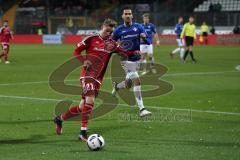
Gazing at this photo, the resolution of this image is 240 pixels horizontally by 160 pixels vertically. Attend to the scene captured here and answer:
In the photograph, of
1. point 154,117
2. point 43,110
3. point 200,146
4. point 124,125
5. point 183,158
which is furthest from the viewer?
point 43,110

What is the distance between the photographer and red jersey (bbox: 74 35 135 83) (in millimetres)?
12234

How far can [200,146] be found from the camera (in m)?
11.4

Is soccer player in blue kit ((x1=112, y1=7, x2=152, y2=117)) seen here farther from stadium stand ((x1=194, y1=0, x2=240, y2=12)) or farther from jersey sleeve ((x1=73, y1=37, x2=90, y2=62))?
stadium stand ((x1=194, y1=0, x2=240, y2=12))

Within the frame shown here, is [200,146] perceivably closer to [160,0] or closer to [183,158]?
[183,158]

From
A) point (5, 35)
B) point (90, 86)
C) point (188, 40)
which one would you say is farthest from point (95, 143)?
point (188, 40)

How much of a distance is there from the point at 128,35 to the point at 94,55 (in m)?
4.88

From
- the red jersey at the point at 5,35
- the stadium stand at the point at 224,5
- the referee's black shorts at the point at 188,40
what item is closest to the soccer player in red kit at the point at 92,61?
the referee's black shorts at the point at 188,40

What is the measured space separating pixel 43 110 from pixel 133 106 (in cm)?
259

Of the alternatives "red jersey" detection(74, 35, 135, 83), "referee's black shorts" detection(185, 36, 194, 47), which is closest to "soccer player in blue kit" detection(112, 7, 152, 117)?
"red jersey" detection(74, 35, 135, 83)

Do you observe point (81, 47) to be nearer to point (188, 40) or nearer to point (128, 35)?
point (128, 35)

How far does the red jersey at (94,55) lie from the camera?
40.1 ft

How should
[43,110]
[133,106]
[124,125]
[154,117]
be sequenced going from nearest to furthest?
[124,125] < [154,117] < [43,110] < [133,106]

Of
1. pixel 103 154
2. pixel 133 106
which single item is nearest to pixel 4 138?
pixel 103 154

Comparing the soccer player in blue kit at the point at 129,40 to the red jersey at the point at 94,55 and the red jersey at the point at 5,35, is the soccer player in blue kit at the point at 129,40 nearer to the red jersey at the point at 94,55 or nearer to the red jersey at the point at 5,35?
→ the red jersey at the point at 94,55
